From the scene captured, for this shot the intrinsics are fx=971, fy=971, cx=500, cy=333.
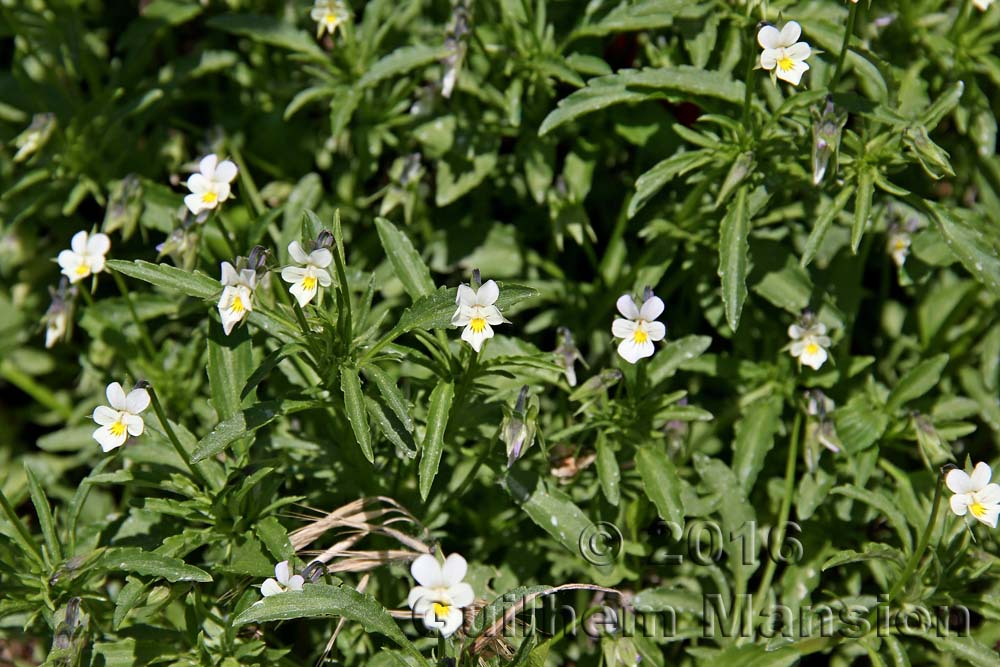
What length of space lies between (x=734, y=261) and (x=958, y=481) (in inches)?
34.7

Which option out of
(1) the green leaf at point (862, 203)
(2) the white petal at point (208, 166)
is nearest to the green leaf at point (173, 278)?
(2) the white petal at point (208, 166)

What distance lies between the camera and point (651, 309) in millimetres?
2820

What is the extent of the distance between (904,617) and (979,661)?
0.80 feet

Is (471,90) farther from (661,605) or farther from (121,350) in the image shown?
(661,605)

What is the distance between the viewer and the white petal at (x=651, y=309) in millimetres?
2795

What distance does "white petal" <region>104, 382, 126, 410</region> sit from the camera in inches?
104

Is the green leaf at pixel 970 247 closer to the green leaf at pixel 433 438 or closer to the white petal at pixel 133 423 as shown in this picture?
the green leaf at pixel 433 438

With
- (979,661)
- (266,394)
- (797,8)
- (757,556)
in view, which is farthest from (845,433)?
(266,394)

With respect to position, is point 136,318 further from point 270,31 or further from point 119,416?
point 270,31

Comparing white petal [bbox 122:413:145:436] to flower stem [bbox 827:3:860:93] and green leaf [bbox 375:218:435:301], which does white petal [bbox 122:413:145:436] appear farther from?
flower stem [bbox 827:3:860:93]

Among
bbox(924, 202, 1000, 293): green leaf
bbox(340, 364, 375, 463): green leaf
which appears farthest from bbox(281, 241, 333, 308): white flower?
bbox(924, 202, 1000, 293): green leaf

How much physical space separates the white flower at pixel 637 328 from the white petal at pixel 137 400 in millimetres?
1319

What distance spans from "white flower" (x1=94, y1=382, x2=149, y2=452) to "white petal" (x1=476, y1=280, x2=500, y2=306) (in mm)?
948

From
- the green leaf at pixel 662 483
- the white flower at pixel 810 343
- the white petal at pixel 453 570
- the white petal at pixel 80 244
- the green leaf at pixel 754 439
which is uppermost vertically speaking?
the white petal at pixel 80 244
